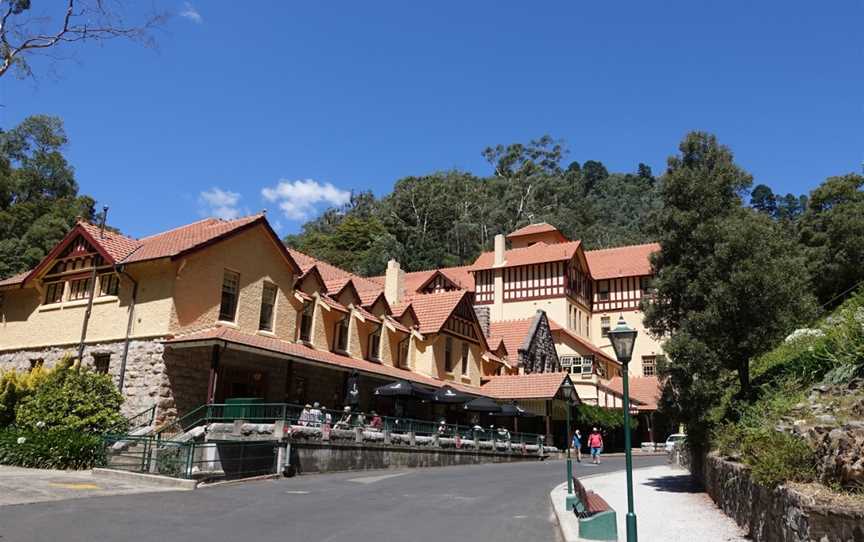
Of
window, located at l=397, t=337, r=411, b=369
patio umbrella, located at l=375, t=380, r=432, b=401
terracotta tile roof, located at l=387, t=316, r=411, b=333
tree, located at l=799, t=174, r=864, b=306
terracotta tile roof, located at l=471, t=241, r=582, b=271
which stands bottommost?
patio umbrella, located at l=375, t=380, r=432, b=401

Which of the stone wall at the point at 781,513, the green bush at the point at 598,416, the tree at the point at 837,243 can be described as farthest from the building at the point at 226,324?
the tree at the point at 837,243

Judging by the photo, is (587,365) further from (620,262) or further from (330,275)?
(330,275)

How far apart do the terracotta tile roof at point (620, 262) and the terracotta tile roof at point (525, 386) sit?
25.5 metres

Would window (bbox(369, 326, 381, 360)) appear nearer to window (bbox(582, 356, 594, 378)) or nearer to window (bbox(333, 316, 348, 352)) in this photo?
window (bbox(333, 316, 348, 352))

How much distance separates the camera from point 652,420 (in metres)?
48.5

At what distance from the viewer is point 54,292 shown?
25.0 meters

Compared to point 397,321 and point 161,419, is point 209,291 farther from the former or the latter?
point 397,321

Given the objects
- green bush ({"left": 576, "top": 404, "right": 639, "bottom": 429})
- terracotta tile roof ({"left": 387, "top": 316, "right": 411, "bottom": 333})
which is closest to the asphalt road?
terracotta tile roof ({"left": 387, "top": 316, "right": 411, "bottom": 333})

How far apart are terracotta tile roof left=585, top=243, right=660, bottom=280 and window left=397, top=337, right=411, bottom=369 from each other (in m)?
32.2

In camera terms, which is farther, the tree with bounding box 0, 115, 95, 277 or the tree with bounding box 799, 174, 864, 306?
the tree with bounding box 0, 115, 95, 277

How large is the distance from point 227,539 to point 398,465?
1450 cm

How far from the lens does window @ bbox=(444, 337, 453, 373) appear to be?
3600 cm

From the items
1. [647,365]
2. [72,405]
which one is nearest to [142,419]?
[72,405]

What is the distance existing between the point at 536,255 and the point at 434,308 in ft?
81.6
